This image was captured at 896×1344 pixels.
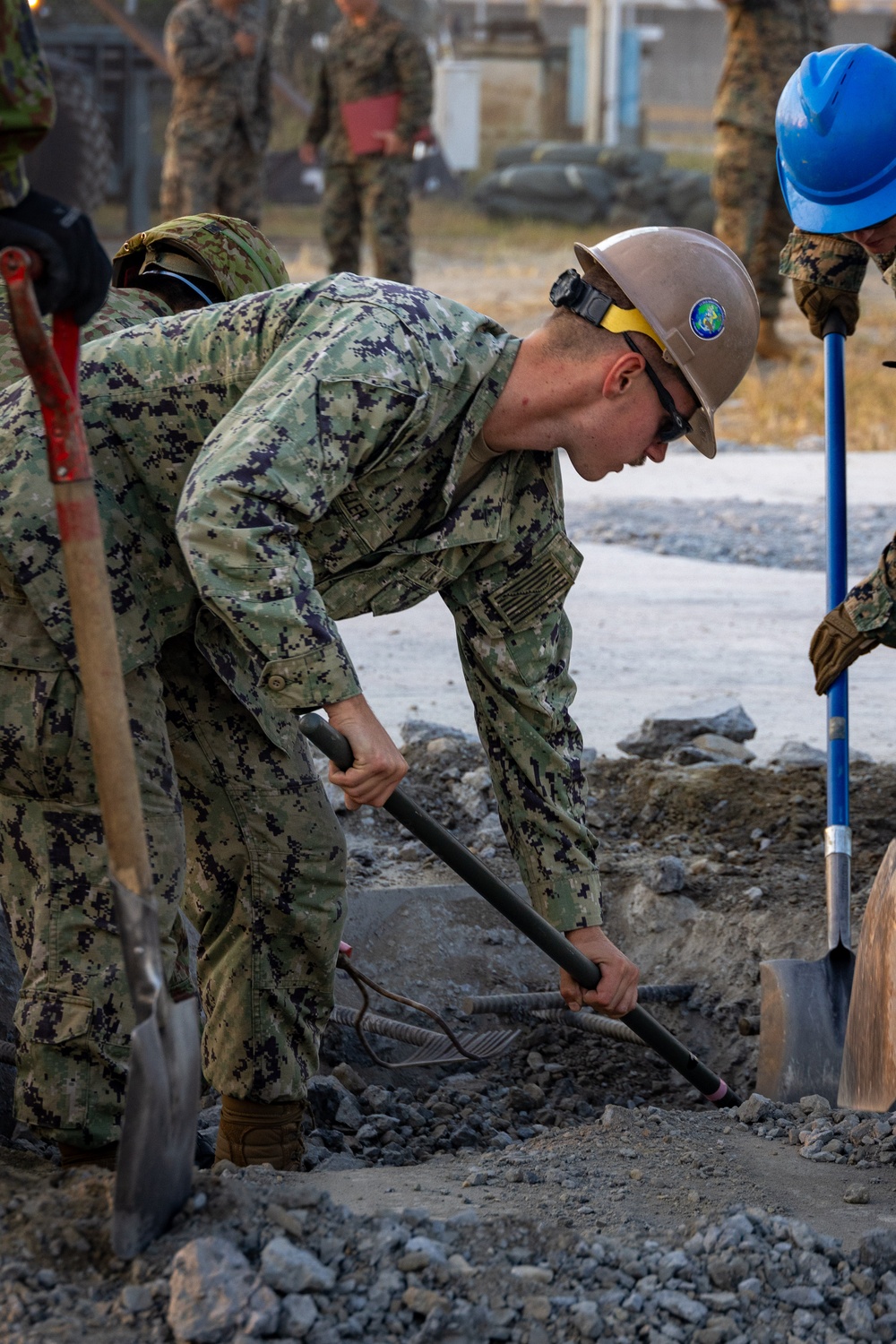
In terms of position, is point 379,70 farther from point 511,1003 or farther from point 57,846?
point 57,846

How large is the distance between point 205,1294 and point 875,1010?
1606mm

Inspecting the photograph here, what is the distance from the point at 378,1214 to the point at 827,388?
2370 mm

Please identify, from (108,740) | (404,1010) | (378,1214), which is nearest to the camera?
(108,740)

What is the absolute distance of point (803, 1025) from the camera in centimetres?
328

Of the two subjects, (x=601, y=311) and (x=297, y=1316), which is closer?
(x=297, y=1316)

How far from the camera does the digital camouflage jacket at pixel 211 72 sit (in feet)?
33.0

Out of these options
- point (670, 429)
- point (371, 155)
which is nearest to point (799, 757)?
point (670, 429)

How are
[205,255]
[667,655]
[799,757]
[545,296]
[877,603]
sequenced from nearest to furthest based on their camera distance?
[205,255]
[877,603]
[799,757]
[667,655]
[545,296]

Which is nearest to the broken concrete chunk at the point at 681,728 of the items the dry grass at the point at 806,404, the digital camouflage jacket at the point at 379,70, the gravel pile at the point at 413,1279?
the gravel pile at the point at 413,1279

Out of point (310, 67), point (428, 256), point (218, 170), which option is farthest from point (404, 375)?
point (310, 67)

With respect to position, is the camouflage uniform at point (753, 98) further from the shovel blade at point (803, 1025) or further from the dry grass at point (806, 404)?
the shovel blade at point (803, 1025)

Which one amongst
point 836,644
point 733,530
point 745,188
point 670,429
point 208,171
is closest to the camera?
point 670,429

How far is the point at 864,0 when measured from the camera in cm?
3275

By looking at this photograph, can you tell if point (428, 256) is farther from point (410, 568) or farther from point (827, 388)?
point (410, 568)
